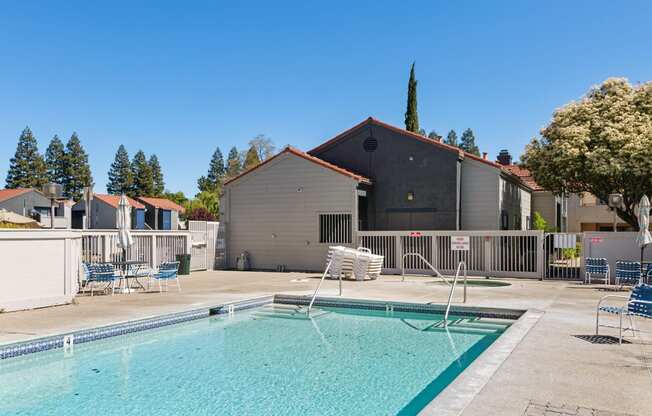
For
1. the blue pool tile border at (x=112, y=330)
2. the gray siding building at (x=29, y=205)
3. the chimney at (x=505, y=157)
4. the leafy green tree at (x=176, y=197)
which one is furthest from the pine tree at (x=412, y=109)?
the leafy green tree at (x=176, y=197)

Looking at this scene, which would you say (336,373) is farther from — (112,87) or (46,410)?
(112,87)

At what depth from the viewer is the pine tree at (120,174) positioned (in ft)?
251

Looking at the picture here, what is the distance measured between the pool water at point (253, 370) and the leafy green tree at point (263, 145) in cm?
6126

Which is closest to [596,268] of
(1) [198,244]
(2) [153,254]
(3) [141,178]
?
(1) [198,244]

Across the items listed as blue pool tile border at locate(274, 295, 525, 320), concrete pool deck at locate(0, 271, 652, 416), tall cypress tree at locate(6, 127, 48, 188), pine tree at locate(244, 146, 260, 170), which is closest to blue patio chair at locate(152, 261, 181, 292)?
concrete pool deck at locate(0, 271, 652, 416)

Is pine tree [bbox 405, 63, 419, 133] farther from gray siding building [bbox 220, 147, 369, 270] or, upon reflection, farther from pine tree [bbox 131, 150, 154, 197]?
pine tree [bbox 131, 150, 154, 197]

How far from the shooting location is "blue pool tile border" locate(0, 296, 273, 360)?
7.52m

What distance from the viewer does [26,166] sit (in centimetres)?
6331

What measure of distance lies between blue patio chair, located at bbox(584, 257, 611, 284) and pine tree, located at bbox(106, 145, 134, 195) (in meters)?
71.0

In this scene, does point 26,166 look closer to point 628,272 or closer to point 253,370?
point 253,370

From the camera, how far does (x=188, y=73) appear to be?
110ft

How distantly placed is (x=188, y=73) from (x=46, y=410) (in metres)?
30.6

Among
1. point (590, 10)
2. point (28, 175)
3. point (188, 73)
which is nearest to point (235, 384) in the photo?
point (590, 10)

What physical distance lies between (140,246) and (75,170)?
5792cm
